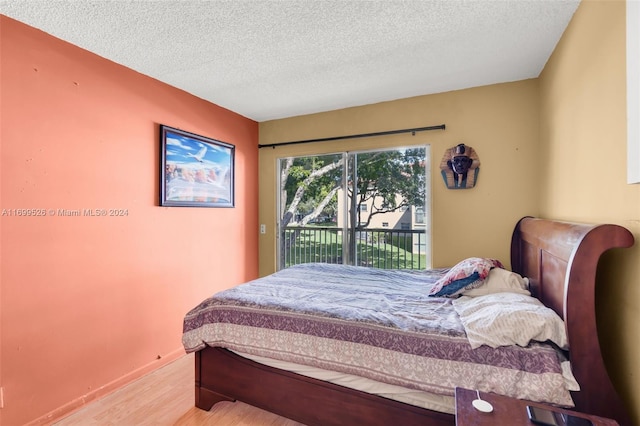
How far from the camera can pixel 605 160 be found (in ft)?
4.56

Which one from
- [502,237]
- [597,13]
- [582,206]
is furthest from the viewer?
[502,237]

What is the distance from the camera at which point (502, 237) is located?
2.75 meters

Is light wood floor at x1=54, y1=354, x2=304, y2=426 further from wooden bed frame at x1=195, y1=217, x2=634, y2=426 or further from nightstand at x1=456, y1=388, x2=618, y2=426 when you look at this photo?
nightstand at x1=456, y1=388, x2=618, y2=426

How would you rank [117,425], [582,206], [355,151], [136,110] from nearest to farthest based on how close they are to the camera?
[582,206], [117,425], [136,110], [355,151]

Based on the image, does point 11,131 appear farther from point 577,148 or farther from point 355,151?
point 577,148

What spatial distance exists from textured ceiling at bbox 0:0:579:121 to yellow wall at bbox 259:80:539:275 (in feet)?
0.58

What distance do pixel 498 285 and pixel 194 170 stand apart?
9.10 feet

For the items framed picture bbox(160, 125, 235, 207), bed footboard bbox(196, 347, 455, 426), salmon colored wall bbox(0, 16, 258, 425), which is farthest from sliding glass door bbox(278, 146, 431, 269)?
bed footboard bbox(196, 347, 455, 426)

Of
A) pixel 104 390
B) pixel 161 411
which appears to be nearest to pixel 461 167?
pixel 161 411

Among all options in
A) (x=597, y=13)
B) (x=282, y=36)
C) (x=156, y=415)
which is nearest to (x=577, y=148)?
(x=597, y=13)

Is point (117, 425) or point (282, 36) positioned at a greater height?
point (282, 36)

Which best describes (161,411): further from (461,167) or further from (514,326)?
(461,167)

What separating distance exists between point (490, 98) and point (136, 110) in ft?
10.3

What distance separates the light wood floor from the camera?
187 centimetres
